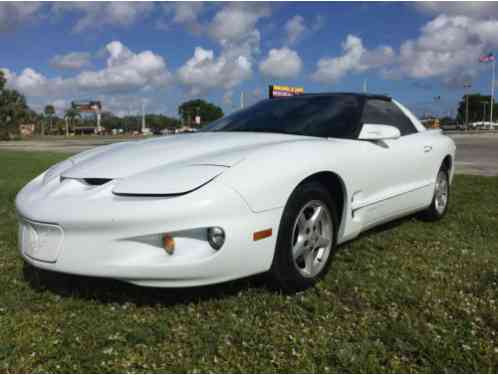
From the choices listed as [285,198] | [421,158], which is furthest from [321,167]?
[421,158]

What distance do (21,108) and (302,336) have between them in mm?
51290

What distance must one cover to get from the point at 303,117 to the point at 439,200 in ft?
6.67

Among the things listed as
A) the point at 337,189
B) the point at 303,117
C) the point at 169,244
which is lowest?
the point at 169,244

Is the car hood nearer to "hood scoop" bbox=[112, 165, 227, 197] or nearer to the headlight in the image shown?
"hood scoop" bbox=[112, 165, 227, 197]

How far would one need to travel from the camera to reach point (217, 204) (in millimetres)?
2340

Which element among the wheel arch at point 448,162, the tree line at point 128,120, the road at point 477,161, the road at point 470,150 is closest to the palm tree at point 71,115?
the tree line at point 128,120

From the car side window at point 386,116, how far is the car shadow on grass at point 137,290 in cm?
166

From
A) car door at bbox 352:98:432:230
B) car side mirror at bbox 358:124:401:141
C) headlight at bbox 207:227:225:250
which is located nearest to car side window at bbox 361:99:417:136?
car door at bbox 352:98:432:230

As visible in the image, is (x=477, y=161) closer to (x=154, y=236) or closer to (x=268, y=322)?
(x=268, y=322)

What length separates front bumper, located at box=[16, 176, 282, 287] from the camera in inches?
91.0

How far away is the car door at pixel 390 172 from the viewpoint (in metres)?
3.38

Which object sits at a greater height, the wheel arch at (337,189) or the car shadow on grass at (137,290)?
the wheel arch at (337,189)

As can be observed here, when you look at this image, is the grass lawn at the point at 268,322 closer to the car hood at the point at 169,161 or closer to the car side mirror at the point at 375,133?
the car hood at the point at 169,161

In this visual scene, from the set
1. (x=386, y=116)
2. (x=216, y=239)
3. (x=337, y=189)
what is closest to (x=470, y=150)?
(x=386, y=116)
